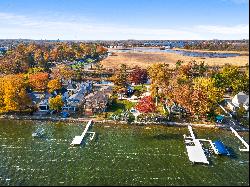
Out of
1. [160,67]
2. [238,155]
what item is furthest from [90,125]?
[160,67]

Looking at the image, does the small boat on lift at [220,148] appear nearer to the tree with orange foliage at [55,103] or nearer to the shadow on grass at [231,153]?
the shadow on grass at [231,153]

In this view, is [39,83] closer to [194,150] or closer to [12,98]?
[12,98]

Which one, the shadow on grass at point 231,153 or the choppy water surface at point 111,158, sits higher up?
the shadow on grass at point 231,153

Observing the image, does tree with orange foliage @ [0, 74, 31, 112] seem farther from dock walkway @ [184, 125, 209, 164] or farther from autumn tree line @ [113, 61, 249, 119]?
dock walkway @ [184, 125, 209, 164]

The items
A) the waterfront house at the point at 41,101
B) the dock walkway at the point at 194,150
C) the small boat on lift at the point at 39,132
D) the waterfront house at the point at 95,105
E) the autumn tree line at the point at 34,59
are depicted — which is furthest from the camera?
the autumn tree line at the point at 34,59

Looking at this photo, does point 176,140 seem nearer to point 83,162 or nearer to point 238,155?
point 238,155

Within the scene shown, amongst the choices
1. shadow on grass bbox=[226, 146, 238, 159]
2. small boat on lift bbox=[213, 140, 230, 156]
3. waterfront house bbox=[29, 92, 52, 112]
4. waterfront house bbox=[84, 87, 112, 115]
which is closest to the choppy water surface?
shadow on grass bbox=[226, 146, 238, 159]

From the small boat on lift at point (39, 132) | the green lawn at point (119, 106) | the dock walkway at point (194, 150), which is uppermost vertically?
the green lawn at point (119, 106)

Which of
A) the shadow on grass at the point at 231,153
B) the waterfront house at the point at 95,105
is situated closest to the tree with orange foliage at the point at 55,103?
the waterfront house at the point at 95,105
